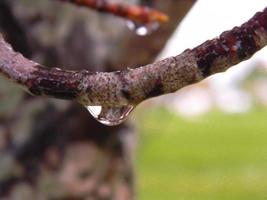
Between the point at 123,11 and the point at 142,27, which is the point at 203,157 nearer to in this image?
the point at 142,27

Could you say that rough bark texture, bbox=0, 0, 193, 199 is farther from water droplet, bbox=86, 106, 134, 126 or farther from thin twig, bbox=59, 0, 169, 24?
water droplet, bbox=86, 106, 134, 126

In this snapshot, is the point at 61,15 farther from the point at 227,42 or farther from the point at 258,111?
the point at 258,111

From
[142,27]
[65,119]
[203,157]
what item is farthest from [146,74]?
[203,157]

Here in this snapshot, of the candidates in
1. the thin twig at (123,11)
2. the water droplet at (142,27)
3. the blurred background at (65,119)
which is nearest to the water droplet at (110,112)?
the thin twig at (123,11)

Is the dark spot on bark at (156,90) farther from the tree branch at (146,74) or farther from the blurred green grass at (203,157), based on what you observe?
the blurred green grass at (203,157)

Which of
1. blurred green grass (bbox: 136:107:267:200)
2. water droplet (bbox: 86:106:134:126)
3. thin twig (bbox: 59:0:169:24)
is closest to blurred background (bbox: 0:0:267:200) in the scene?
thin twig (bbox: 59:0:169:24)

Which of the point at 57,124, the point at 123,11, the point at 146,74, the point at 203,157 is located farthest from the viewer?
the point at 203,157
